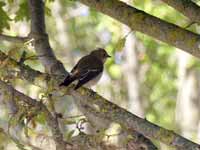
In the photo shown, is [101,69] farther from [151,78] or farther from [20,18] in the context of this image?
[151,78]

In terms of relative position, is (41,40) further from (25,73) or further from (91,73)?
(91,73)

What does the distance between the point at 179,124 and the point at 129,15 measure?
17.9ft

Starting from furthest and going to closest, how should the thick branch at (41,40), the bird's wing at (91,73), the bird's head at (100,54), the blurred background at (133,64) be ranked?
the blurred background at (133,64)
the bird's head at (100,54)
the bird's wing at (91,73)
the thick branch at (41,40)

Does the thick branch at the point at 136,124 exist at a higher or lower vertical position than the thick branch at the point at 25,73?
lower

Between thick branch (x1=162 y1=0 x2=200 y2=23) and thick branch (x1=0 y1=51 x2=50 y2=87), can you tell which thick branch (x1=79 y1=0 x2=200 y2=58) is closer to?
thick branch (x1=162 y1=0 x2=200 y2=23)

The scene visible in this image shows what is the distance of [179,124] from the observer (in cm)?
962

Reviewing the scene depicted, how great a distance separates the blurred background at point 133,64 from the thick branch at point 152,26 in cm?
123

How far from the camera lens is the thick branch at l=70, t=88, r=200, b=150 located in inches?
161

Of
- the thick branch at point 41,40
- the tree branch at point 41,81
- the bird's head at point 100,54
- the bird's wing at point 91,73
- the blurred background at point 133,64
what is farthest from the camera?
the blurred background at point 133,64

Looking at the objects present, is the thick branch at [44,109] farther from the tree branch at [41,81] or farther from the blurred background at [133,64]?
the blurred background at [133,64]

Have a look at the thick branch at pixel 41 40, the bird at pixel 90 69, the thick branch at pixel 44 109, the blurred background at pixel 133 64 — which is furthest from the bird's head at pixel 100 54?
the thick branch at pixel 44 109

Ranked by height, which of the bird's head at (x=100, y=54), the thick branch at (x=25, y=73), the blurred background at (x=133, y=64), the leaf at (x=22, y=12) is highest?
the leaf at (x=22, y=12)

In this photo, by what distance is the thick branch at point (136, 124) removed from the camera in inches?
161

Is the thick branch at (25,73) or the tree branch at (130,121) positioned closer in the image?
the tree branch at (130,121)
